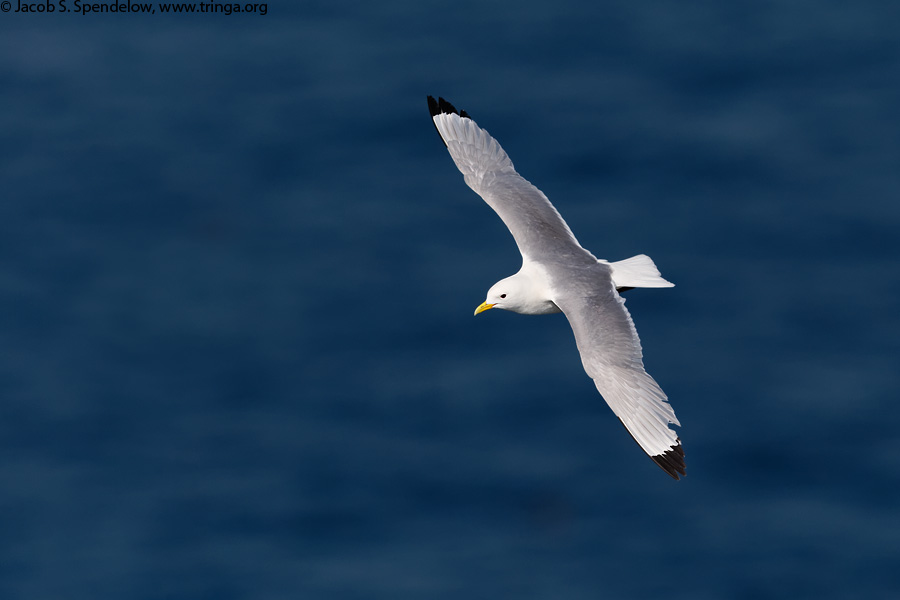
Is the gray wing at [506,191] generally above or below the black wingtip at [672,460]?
above

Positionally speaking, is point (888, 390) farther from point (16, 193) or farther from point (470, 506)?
point (16, 193)

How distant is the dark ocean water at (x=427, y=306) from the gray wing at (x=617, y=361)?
55.2 ft

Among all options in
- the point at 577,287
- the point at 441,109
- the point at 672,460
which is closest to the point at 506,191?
the point at 441,109

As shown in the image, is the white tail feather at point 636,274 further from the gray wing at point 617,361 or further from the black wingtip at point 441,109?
the black wingtip at point 441,109

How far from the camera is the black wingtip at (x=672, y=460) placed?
978 inches

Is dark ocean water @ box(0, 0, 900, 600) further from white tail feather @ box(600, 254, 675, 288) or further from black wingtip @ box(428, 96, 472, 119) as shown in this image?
white tail feather @ box(600, 254, 675, 288)

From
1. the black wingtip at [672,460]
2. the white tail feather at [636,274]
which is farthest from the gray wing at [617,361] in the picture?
the white tail feather at [636,274]

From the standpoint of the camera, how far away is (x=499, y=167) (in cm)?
3138

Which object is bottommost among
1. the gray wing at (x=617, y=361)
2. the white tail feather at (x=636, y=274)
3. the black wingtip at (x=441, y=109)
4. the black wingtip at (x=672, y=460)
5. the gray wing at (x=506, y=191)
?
the black wingtip at (x=672, y=460)

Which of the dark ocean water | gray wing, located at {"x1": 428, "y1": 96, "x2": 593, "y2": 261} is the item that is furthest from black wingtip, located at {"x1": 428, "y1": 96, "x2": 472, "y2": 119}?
the dark ocean water

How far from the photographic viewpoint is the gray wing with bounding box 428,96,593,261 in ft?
96.0

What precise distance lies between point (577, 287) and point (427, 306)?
1860 cm

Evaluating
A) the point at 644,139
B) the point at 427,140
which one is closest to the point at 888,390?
the point at 644,139

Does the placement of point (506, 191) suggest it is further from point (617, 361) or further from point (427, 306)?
point (427, 306)
